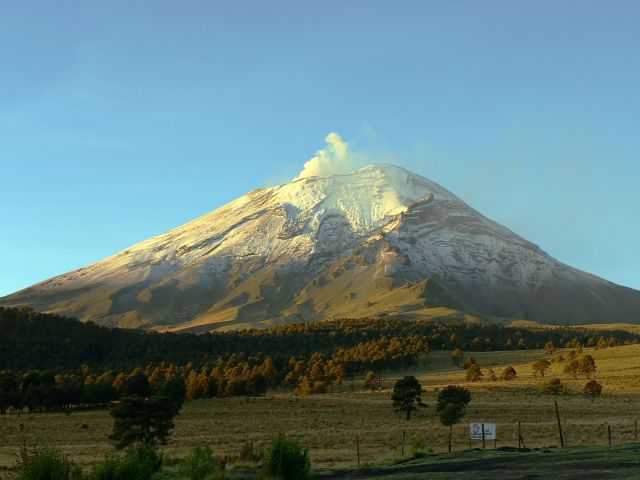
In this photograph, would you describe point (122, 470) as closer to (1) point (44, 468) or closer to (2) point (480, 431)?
(1) point (44, 468)

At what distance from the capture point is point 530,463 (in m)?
28.8

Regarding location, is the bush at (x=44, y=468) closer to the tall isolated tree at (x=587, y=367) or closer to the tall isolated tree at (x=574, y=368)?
the tall isolated tree at (x=587, y=367)

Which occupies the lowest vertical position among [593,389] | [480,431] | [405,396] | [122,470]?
[593,389]

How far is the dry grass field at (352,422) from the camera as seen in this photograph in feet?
151

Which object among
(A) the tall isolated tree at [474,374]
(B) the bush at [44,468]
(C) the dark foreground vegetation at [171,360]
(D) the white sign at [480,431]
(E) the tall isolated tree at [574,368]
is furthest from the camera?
(A) the tall isolated tree at [474,374]

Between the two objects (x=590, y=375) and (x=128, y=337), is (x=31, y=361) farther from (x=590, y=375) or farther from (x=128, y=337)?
(x=590, y=375)

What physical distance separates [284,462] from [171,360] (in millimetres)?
120100

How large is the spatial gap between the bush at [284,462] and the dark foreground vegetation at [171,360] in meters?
61.1

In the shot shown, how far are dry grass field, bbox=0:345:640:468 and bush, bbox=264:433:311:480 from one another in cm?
1224

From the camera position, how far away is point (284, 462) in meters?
23.7

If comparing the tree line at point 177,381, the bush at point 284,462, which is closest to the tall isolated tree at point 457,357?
the tree line at point 177,381

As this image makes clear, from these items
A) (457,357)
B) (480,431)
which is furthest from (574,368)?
(480,431)

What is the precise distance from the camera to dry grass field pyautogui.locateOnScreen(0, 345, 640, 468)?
46094 mm

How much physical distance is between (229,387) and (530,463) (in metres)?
76.7
